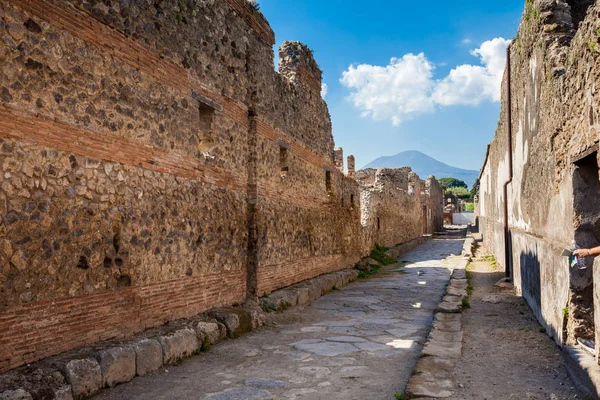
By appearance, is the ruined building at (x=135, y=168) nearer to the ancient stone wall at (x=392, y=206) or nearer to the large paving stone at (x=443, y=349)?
the large paving stone at (x=443, y=349)

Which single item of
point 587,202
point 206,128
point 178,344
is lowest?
point 178,344

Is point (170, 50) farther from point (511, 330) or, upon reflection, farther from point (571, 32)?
point (511, 330)

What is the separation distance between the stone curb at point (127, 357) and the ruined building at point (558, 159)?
11.2 feet

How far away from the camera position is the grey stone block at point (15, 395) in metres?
3.00

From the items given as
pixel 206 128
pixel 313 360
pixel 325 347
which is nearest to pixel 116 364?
pixel 313 360

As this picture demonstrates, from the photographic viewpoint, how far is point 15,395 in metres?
3.06

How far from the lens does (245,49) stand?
7199mm

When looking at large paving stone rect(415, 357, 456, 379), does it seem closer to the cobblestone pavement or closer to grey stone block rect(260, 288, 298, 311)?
the cobblestone pavement

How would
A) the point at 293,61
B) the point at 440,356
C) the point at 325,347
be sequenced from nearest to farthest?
the point at 440,356
the point at 325,347
the point at 293,61

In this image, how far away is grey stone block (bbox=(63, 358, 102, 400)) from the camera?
3494 millimetres

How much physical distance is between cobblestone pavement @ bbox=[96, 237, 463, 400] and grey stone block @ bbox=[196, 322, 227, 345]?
→ 108mm

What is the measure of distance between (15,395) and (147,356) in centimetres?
131

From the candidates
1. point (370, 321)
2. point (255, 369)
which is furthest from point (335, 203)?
point (255, 369)

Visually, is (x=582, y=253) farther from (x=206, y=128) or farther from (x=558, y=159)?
(x=206, y=128)
